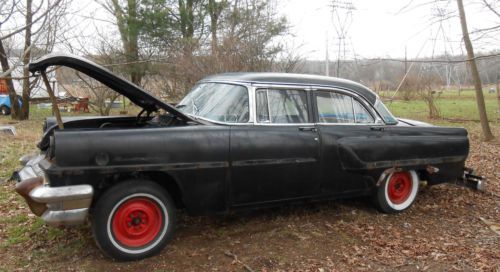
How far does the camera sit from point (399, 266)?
3.86 meters

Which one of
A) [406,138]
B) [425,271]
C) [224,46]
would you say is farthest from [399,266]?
[224,46]

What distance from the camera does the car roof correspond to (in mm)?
4551

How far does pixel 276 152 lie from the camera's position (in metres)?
4.27

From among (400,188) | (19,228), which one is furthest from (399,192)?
(19,228)

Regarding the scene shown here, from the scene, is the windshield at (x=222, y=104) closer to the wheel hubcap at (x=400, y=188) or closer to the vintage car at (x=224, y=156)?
the vintage car at (x=224, y=156)

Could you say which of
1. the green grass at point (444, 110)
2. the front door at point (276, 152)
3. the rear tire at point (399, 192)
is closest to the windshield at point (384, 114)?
the rear tire at point (399, 192)

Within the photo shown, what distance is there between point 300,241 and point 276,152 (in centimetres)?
96

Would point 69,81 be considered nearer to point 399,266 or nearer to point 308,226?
point 308,226

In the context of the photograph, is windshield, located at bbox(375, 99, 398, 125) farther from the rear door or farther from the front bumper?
the front bumper

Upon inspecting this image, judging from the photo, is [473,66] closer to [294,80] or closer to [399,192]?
[399,192]

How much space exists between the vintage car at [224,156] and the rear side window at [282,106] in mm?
12

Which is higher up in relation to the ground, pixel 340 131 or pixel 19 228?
pixel 340 131

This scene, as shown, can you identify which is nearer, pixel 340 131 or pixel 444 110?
pixel 340 131

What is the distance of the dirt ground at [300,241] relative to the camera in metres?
3.77
